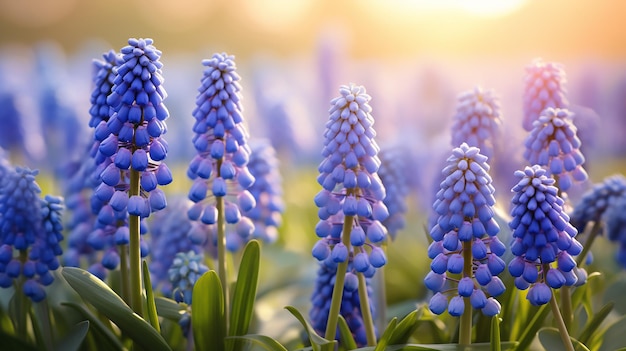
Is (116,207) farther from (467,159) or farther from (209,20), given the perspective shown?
(209,20)

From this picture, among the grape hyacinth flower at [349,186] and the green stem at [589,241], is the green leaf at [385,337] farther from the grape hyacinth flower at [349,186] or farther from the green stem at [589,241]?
the green stem at [589,241]

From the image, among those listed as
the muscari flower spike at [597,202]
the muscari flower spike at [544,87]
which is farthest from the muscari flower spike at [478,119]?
the muscari flower spike at [597,202]

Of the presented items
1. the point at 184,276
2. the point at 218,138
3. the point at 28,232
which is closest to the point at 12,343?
the point at 28,232

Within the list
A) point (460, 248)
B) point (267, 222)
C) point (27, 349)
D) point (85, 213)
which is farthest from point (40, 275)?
point (460, 248)

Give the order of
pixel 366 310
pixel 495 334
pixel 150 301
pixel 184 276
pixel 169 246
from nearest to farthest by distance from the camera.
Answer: pixel 495 334
pixel 150 301
pixel 366 310
pixel 184 276
pixel 169 246

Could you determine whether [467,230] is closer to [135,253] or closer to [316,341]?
[316,341]

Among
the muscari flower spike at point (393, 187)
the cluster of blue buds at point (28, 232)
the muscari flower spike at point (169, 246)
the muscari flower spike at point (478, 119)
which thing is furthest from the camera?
the muscari flower spike at point (393, 187)
